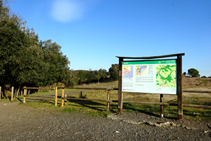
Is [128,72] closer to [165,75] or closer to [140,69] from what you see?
[140,69]

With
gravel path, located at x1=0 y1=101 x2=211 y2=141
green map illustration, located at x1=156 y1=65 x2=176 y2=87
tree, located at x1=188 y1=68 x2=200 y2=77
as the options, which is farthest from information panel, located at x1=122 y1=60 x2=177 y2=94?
tree, located at x1=188 y1=68 x2=200 y2=77

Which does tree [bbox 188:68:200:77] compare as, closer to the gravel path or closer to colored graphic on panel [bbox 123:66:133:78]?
colored graphic on panel [bbox 123:66:133:78]

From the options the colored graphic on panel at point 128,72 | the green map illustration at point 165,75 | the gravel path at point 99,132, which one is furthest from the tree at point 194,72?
the gravel path at point 99,132

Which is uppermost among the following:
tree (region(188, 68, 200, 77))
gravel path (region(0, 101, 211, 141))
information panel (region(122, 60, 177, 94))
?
tree (region(188, 68, 200, 77))

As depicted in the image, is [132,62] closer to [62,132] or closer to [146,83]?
[146,83]

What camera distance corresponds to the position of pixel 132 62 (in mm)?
8078

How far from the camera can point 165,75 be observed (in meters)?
7.26

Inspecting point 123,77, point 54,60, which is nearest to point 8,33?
point 123,77

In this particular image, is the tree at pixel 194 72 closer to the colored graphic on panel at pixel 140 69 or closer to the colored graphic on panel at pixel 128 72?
the colored graphic on panel at pixel 140 69

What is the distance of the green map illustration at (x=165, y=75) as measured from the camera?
23.2ft

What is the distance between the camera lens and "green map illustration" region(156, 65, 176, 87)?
7062 millimetres

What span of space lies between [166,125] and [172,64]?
2832 millimetres

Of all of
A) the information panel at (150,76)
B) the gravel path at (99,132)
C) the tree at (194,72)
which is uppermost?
the tree at (194,72)

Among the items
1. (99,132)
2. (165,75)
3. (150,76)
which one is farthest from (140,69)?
(99,132)
